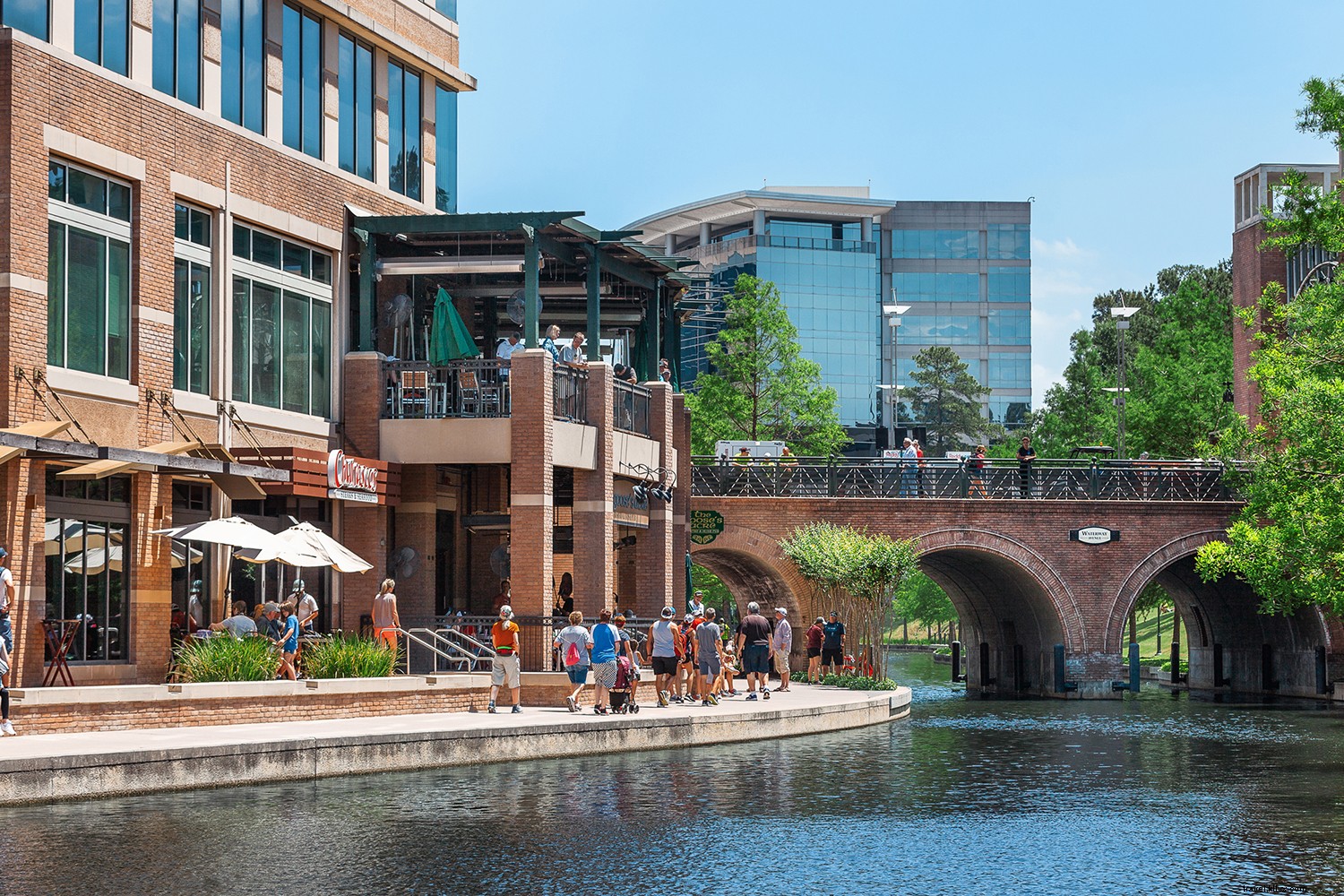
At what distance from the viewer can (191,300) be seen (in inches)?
972

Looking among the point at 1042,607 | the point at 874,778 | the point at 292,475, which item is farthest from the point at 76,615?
the point at 1042,607

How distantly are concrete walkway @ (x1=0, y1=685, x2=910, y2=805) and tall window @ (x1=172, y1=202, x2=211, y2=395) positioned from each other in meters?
6.04

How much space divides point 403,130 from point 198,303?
279 inches

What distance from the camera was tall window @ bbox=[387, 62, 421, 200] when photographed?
30266 mm

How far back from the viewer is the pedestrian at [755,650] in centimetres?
2927

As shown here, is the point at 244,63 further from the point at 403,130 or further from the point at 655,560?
the point at 655,560

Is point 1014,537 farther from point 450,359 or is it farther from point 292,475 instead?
point 292,475

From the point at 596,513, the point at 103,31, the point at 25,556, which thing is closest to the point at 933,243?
the point at 596,513

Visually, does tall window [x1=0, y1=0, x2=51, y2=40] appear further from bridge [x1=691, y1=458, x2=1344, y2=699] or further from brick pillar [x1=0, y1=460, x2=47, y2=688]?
bridge [x1=691, y1=458, x2=1344, y2=699]

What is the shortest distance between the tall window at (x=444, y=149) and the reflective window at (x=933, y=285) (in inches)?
3698

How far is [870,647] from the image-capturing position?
3434 centimetres

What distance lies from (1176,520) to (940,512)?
5.79 metres

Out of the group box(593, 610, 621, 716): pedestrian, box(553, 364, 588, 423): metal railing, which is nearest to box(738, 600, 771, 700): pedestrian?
box(553, 364, 588, 423): metal railing

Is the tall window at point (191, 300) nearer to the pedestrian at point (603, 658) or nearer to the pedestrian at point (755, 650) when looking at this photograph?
the pedestrian at point (603, 658)
